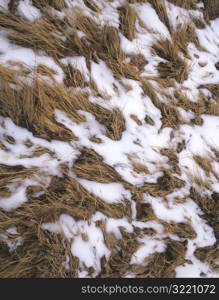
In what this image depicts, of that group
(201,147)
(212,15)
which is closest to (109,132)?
(201,147)

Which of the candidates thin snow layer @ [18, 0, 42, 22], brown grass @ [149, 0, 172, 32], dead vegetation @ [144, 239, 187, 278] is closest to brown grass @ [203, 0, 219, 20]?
brown grass @ [149, 0, 172, 32]

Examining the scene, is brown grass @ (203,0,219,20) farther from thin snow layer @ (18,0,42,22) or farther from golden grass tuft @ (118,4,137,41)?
thin snow layer @ (18,0,42,22)

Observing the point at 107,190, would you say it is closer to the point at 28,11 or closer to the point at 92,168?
the point at 92,168

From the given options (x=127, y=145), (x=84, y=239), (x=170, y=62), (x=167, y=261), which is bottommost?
(x=167, y=261)

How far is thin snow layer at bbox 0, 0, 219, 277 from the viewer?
0.90 meters

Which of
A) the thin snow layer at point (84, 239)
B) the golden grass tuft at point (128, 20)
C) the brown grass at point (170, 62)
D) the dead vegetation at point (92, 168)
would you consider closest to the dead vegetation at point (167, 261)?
the thin snow layer at point (84, 239)

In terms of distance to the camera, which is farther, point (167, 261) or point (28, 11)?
point (167, 261)

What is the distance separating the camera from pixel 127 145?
3.37 feet

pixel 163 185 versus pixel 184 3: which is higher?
pixel 184 3

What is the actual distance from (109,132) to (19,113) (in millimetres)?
389

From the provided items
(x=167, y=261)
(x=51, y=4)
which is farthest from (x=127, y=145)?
(x=51, y=4)

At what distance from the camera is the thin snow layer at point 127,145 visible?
0.90m

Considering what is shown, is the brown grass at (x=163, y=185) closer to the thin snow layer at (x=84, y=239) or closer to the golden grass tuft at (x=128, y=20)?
the thin snow layer at (x=84, y=239)

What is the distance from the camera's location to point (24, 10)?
2.90 feet
